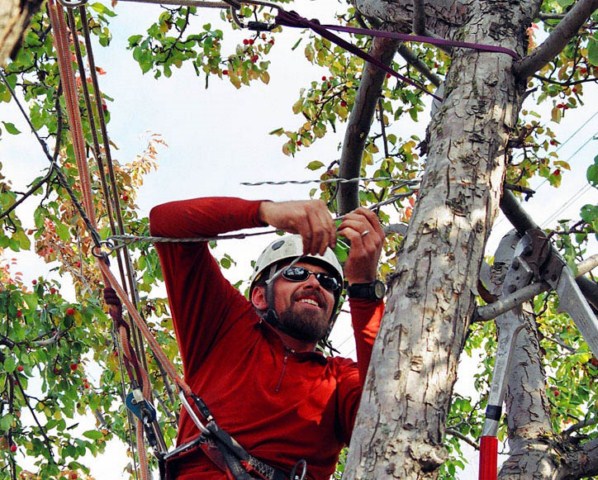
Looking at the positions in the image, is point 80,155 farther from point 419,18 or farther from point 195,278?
point 419,18

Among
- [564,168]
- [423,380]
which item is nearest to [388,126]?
[564,168]

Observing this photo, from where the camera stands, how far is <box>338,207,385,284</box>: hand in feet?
8.67

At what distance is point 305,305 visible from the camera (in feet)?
10.3

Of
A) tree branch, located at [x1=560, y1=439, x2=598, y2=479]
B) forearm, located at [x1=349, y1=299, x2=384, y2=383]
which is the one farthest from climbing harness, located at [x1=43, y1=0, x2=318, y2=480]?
tree branch, located at [x1=560, y1=439, x2=598, y2=479]

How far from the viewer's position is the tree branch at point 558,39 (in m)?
2.75

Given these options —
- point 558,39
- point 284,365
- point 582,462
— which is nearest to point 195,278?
point 284,365

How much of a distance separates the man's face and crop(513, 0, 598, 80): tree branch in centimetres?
101

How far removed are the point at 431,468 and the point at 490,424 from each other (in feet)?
1.58

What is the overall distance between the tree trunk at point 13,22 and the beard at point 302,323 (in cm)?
181

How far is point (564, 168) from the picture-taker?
6.29 m

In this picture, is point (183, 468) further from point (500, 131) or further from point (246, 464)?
point (500, 131)

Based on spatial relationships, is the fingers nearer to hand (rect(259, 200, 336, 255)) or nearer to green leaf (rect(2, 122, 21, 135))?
hand (rect(259, 200, 336, 255))

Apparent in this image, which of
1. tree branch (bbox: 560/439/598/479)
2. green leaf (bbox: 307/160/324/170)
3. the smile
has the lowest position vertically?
tree branch (bbox: 560/439/598/479)

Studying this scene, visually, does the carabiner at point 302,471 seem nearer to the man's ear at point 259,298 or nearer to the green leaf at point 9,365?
the man's ear at point 259,298
